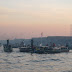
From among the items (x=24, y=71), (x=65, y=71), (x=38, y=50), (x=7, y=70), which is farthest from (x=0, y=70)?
(x=38, y=50)

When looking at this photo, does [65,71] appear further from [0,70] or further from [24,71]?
[0,70]

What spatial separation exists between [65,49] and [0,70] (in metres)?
70.1

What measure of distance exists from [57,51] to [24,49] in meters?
16.0

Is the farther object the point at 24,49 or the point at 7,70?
the point at 24,49

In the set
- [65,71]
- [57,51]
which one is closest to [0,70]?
[65,71]

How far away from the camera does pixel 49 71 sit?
32781 millimetres

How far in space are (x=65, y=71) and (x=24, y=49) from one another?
64.5 meters

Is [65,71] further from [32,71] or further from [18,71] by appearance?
[18,71]

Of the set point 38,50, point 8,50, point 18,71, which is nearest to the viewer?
point 18,71

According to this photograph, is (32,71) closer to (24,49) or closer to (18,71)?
(18,71)

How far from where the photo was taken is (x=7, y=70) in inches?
1320

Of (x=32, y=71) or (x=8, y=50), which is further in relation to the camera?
(x=8, y=50)

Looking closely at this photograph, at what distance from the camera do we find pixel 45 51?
8694 centimetres

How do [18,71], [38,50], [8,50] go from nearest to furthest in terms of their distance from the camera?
1. [18,71]
2. [38,50]
3. [8,50]
